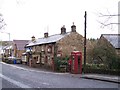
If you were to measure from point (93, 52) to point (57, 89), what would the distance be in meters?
26.8

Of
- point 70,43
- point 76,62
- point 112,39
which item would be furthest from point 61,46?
point 76,62

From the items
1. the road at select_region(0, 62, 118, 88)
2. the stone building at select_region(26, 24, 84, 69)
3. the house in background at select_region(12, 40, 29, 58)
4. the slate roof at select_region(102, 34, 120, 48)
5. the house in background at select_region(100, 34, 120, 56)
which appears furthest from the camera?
the house in background at select_region(12, 40, 29, 58)

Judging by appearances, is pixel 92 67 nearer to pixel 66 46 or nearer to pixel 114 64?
pixel 114 64

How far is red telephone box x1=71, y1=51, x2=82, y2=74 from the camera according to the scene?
3419 cm

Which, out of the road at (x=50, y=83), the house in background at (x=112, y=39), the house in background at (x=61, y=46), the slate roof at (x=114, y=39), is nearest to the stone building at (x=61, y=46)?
the house in background at (x=61, y=46)

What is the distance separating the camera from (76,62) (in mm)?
34500

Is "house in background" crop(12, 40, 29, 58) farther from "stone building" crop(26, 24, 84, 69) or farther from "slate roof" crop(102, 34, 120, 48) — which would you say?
"slate roof" crop(102, 34, 120, 48)

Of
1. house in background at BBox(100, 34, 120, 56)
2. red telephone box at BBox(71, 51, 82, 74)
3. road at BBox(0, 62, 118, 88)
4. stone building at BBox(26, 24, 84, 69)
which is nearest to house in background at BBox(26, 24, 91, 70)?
stone building at BBox(26, 24, 84, 69)

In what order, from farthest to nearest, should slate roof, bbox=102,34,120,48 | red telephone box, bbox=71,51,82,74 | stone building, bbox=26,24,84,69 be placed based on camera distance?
slate roof, bbox=102,34,120,48, stone building, bbox=26,24,84,69, red telephone box, bbox=71,51,82,74

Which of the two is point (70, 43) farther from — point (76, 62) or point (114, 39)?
point (76, 62)

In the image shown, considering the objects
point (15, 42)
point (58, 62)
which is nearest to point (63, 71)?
point (58, 62)

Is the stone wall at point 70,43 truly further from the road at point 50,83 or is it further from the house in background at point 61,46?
the road at point 50,83

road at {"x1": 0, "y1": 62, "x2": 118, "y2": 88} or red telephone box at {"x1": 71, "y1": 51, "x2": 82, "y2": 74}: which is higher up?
red telephone box at {"x1": 71, "y1": 51, "x2": 82, "y2": 74}

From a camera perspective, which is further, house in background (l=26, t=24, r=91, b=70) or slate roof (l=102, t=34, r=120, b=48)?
slate roof (l=102, t=34, r=120, b=48)
